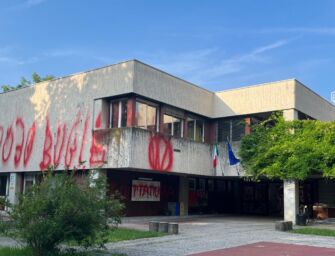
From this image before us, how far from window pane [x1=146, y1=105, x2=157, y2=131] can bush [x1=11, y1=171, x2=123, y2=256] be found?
40.7ft

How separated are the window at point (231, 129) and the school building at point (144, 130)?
0.19 feet

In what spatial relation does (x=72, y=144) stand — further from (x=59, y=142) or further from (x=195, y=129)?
(x=195, y=129)

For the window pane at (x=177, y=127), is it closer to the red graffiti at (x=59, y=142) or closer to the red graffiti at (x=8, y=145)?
the red graffiti at (x=59, y=142)

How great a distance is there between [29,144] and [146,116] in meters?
8.11

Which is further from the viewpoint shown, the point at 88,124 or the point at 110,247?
the point at 88,124

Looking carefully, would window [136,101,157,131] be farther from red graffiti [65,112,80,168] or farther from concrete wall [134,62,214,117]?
red graffiti [65,112,80,168]

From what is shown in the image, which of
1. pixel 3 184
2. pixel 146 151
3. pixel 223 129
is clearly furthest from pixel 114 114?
pixel 3 184

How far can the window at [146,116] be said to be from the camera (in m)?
23.0

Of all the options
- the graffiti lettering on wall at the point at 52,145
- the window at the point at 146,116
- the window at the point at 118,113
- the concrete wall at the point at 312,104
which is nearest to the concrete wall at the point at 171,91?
the window at the point at 146,116

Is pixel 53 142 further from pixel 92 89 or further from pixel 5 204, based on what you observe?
pixel 5 204

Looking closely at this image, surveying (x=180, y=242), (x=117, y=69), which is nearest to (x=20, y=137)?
(x=117, y=69)

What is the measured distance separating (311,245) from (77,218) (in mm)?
7731

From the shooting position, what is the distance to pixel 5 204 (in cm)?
1089

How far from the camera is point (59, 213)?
10.3 m
